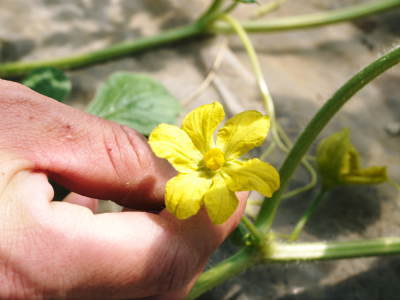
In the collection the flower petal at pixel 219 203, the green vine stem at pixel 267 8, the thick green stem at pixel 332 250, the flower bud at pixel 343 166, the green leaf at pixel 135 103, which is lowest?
the thick green stem at pixel 332 250

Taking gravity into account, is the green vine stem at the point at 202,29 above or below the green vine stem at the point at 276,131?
above

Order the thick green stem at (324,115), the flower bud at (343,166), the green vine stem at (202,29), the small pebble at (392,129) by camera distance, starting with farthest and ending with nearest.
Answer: the green vine stem at (202,29)
the small pebble at (392,129)
the flower bud at (343,166)
the thick green stem at (324,115)

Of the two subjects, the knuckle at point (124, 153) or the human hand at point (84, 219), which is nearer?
the human hand at point (84, 219)

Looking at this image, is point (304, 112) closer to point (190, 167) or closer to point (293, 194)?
point (293, 194)

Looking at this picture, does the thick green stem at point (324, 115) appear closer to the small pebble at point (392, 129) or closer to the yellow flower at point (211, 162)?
the yellow flower at point (211, 162)

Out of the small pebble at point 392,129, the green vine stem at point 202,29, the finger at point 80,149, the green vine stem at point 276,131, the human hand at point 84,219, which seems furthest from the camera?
the green vine stem at point 202,29

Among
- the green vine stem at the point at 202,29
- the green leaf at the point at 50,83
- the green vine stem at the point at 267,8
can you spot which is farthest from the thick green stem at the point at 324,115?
the green vine stem at the point at 267,8
